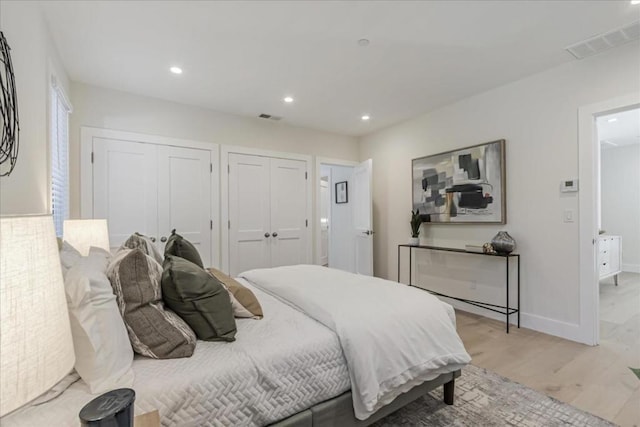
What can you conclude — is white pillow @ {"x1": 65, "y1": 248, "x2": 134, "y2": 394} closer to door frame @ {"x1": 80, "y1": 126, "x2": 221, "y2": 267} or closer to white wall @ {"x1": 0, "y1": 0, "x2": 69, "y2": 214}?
white wall @ {"x1": 0, "y1": 0, "x2": 69, "y2": 214}

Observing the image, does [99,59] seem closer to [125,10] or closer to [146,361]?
[125,10]

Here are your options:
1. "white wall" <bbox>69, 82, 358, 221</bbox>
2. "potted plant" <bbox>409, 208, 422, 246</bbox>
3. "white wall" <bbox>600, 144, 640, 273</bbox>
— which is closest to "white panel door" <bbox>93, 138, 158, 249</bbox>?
"white wall" <bbox>69, 82, 358, 221</bbox>

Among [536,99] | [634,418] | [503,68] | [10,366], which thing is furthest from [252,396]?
[536,99]

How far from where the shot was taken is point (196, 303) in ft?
4.44

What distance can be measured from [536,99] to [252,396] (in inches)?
142

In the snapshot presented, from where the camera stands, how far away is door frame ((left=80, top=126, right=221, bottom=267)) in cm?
314

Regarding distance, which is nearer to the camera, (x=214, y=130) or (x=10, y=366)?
(x=10, y=366)

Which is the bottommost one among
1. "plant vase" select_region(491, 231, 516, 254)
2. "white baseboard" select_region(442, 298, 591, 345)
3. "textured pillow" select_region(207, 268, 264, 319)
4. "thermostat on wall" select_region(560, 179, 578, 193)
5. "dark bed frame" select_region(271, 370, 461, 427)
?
"white baseboard" select_region(442, 298, 591, 345)

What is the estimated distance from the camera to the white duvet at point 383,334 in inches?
56.4

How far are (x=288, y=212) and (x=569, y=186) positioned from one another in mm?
3239

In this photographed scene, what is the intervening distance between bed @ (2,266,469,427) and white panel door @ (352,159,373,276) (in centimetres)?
287

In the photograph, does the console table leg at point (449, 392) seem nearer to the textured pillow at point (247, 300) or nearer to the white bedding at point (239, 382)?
the white bedding at point (239, 382)

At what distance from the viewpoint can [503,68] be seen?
295 centimetres

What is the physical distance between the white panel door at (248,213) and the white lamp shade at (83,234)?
172 cm
